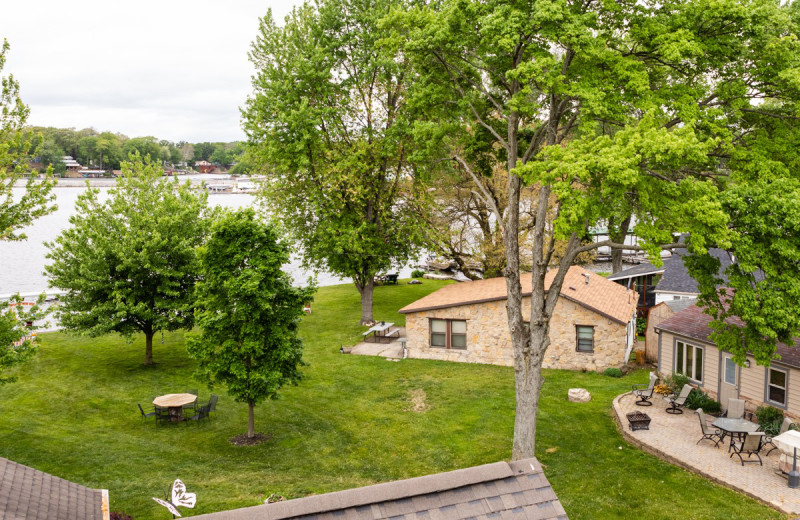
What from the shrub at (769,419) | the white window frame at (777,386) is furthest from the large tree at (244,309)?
the white window frame at (777,386)

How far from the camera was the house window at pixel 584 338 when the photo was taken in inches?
1045

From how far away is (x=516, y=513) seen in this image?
7.49 meters

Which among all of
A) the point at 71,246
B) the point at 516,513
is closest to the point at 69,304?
the point at 71,246

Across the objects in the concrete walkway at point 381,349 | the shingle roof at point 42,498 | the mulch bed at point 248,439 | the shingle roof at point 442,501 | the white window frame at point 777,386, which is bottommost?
the concrete walkway at point 381,349

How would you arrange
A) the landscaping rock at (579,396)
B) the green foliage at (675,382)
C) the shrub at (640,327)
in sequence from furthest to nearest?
the shrub at (640,327)
the landscaping rock at (579,396)
the green foliage at (675,382)

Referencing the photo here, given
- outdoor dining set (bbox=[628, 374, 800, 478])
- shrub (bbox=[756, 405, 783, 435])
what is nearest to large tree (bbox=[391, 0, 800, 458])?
outdoor dining set (bbox=[628, 374, 800, 478])

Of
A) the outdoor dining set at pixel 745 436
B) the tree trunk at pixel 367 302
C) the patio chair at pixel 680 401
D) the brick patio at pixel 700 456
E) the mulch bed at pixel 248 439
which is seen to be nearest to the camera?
the brick patio at pixel 700 456

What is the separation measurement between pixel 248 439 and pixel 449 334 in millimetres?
12262

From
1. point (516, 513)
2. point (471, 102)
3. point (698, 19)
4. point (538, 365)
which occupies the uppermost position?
point (698, 19)

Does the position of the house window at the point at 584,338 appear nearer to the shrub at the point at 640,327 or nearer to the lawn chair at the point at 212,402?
the shrub at the point at 640,327

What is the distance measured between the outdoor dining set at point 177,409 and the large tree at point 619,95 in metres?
11.9

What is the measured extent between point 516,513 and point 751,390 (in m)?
15.9

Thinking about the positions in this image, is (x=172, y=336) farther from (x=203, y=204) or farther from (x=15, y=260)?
(x=15, y=260)

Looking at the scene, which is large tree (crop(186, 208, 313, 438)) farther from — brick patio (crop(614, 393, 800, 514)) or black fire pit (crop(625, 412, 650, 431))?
brick patio (crop(614, 393, 800, 514))
